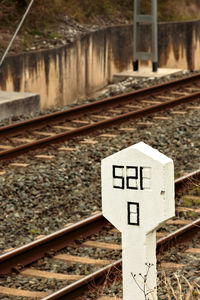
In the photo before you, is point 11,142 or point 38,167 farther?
point 11,142

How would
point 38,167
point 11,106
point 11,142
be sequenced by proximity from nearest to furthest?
1. point 38,167
2. point 11,142
3. point 11,106

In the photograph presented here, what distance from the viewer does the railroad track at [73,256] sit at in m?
6.29

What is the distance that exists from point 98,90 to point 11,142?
7.57 metres

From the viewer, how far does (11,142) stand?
1183 cm

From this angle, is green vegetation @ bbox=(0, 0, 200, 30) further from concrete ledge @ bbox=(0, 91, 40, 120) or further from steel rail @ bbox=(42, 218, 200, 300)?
steel rail @ bbox=(42, 218, 200, 300)

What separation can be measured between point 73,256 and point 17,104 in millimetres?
7209

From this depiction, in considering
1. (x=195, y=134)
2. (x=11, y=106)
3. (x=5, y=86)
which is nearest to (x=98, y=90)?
(x=5, y=86)

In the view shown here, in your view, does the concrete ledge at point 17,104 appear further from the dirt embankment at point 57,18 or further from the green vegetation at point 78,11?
the green vegetation at point 78,11

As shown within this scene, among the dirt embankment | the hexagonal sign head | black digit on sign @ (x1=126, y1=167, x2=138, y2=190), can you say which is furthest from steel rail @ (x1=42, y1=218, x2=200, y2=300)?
the dirt embankment

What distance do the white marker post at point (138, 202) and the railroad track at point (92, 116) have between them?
276 inches

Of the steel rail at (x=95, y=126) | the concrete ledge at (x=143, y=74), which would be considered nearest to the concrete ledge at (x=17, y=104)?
the steel rail at (x=95, y=126)

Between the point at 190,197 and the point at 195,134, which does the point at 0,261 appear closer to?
the point at 190,197

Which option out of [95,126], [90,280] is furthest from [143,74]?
[90,280]

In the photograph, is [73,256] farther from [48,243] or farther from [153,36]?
[153,36]
